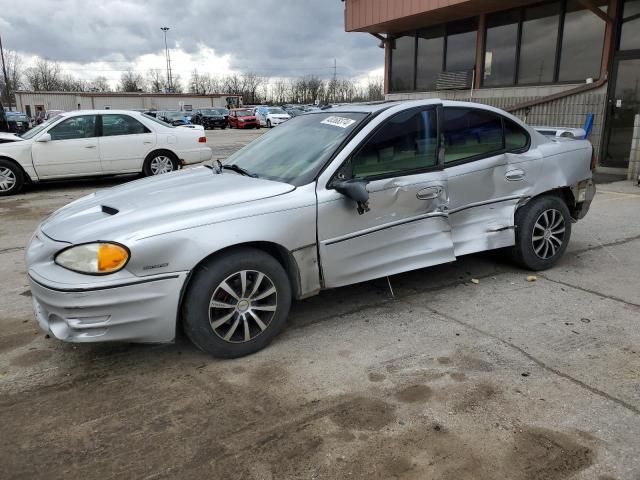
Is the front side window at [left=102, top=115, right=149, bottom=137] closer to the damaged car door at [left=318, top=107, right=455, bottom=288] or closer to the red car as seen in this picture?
the damaged car door at [left=318, top=107, right=455, bottom=288]

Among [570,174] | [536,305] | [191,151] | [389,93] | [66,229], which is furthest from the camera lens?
[389,93]

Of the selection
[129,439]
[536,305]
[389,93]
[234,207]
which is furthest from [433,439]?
[389,93]

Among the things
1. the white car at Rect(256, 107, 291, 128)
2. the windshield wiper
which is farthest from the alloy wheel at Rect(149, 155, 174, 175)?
the white car at Rect(256, 107, 291, 128)

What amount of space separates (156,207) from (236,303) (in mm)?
804

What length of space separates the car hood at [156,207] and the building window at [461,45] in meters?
12.1

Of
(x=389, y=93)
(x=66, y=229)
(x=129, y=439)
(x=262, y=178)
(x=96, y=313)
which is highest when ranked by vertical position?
(x=389, y=93)

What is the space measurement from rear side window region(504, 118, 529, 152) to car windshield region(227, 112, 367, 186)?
1493mm

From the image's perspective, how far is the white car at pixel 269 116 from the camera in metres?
39.5

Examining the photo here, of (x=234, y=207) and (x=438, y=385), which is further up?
(x=234, y=207)

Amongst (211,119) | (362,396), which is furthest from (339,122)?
(211,119)

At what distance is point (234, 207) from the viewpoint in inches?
132

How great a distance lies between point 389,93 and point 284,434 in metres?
15.7

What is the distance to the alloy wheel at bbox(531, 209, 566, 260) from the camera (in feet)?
15.9

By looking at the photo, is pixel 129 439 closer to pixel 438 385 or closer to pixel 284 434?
pixel 284 434
